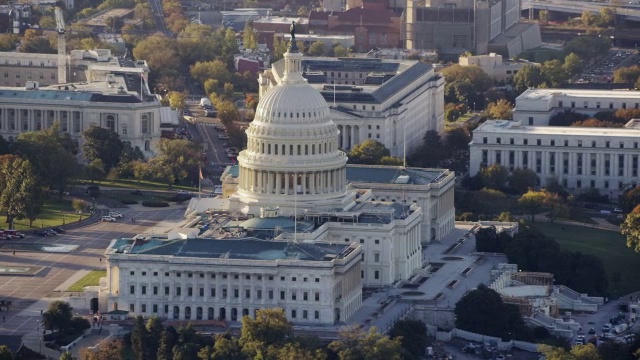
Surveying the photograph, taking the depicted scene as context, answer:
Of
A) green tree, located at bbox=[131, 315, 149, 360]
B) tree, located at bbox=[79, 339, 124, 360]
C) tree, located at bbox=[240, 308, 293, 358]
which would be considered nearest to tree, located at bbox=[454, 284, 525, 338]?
tree, located at bbox=[240, 308, 293, 358]

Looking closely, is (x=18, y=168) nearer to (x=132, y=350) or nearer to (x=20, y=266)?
(x=20, y=266)

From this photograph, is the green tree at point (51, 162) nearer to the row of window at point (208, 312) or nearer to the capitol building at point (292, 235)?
the capitol building at point (292, 235)

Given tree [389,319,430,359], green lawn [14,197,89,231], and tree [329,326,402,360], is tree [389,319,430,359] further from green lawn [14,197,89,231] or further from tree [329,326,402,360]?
green lawn [14,197,89,231]

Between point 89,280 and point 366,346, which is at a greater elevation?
point 89,280

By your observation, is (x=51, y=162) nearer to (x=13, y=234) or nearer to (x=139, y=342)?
(x=13, y=234)

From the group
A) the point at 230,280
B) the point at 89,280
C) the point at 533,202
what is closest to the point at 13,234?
the point at 89,280

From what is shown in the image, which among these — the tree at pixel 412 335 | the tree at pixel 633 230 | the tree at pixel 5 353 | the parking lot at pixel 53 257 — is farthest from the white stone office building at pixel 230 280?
the tree at pixel 633 230
